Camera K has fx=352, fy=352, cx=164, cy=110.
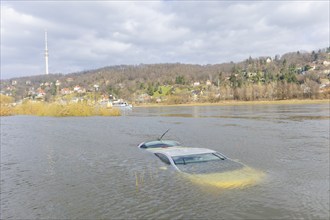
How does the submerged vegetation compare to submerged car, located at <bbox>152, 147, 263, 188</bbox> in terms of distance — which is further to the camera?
the submerged vegetation

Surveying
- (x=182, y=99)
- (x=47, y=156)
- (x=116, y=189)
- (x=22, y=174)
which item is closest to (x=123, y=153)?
(x=47, y=156)

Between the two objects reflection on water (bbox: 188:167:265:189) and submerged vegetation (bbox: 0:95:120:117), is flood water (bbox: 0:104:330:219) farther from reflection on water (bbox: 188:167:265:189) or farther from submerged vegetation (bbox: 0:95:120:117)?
submerged vegetation (bbox: 0:95:120:117)

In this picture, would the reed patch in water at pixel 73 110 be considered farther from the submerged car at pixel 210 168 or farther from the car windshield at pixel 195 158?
the car windshield at pixel 195 158

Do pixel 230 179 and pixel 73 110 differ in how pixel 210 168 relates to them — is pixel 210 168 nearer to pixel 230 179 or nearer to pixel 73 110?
pixel 230 179

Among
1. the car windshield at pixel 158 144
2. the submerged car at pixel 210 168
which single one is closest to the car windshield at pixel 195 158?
the submerged car at pixel 210 168

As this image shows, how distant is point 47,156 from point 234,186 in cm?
1580

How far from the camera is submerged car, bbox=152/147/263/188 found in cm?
1537

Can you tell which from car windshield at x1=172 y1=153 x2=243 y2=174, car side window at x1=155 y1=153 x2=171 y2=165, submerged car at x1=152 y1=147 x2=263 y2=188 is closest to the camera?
submerged car at x1=152 y1=147 x2=263 y2=188

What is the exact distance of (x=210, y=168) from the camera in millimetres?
17469

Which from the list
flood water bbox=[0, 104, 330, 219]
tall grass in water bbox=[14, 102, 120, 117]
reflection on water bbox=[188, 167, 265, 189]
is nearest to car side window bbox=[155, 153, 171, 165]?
flood water bbox=[0, 104, 330, 219]

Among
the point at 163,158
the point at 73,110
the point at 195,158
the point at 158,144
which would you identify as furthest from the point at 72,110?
the point at 195,158

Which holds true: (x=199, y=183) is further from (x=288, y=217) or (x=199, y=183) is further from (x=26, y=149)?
(x=26, y=149)

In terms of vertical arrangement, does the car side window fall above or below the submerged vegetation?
below

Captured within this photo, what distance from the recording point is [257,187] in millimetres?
14641
